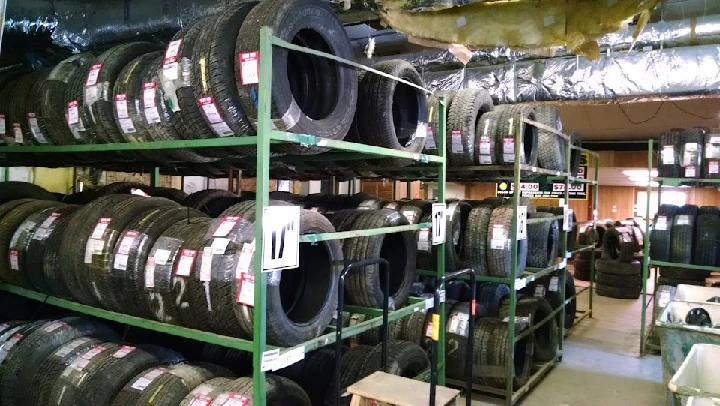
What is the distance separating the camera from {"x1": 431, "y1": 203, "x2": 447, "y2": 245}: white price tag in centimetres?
377

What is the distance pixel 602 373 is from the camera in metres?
5.71

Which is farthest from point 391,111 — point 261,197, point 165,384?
point 165,384

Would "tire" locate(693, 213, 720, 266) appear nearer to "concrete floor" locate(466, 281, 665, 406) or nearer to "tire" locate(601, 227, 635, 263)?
"concrete floor" locate(466, 281, 665, 406)

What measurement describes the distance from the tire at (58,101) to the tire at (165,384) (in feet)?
5.33

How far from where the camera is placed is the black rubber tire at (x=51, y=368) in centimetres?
322

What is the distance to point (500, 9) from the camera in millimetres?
5070

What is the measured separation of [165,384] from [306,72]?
1845 millimetres

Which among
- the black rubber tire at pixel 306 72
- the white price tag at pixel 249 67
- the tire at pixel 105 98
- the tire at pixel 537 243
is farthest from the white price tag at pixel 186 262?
the tire at pixel 537 243

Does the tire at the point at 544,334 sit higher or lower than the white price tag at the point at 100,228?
lower

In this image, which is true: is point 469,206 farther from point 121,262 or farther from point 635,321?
point 635,321

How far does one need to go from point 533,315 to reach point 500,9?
2879mm

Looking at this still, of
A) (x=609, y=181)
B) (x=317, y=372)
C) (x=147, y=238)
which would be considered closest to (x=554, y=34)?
(x=317, y=372)

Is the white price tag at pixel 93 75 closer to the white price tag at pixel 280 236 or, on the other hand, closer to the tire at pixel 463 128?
the white price tag at pixel 280 236

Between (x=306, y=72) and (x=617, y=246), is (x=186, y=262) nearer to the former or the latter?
(x=306, y=72)
